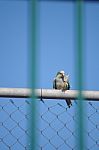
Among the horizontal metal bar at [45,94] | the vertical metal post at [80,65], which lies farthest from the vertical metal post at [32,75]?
the horizontal metal bar at [45,94]

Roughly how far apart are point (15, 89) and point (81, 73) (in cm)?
75

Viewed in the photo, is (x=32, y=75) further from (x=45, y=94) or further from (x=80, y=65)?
(x=45, y=94)

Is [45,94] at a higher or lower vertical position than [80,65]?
lower

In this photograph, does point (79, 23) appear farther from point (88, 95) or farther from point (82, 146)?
point (88, 95)

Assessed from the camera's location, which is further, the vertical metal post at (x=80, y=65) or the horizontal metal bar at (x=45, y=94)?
the horizontal metal bar at (x=45, y=94)

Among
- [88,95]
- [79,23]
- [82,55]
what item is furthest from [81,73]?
[88,95]

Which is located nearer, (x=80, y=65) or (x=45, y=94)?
(x=80, y=65)

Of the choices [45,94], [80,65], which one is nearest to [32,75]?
[80,65]

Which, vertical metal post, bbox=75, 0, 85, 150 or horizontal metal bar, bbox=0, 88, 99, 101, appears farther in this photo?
horizontal metal bar, bbox=0, 88, 99, 101

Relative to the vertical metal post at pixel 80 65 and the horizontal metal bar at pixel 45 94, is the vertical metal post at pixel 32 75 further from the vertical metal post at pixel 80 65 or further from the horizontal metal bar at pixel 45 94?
the horizontal metal bar at pixel 45 94

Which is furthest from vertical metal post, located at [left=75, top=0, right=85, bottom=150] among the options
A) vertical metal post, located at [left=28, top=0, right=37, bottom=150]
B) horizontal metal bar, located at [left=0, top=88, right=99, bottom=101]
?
horizontal metal bar, located at [left=0, top=88, right=99, bottom=101]

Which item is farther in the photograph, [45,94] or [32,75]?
[45,94]

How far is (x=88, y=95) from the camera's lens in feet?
6.07

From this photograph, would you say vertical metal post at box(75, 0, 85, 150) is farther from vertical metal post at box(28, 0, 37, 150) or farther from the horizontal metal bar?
the horizontal metal bar
